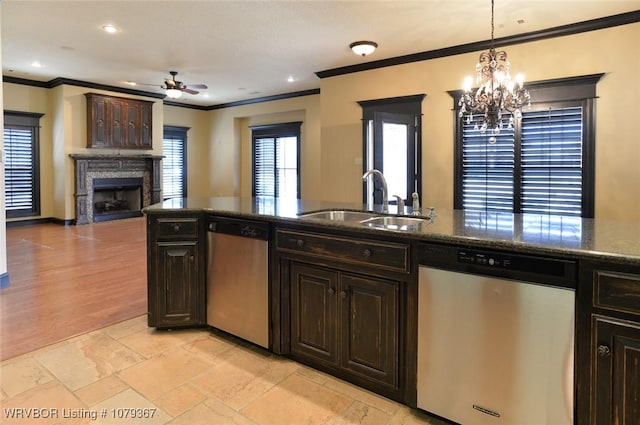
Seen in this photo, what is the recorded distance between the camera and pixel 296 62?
646 centimetres

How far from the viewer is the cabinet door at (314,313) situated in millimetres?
2348

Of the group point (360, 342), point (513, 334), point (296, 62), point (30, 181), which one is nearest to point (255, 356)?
point (360, 342)

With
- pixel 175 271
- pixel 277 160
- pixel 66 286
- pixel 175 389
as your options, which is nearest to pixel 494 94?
pixel 175 271

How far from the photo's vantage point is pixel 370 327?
218cm

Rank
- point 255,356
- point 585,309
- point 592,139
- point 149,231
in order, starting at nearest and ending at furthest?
1. point 585,309
2. point 255,356
3. point 149,231
4. point 592,139

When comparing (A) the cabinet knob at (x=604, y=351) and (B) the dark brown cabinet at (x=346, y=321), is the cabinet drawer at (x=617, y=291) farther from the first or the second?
(B) the dark brown cabinet at (x=346, y=321)

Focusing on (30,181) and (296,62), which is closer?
(296,62)

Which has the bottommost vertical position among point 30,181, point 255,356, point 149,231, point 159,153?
point 255,356

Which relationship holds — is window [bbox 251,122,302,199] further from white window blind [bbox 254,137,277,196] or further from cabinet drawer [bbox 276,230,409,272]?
cabinet drawer [bbox 276,230,409,272]

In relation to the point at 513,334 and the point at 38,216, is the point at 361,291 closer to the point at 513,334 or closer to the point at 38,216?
the point at 513,334

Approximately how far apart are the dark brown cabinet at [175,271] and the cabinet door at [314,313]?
0.87m

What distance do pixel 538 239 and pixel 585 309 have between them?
33 centimetres

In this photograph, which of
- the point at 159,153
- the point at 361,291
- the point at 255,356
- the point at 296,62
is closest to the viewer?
the point at 361,291

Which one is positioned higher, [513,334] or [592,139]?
[592,139]
